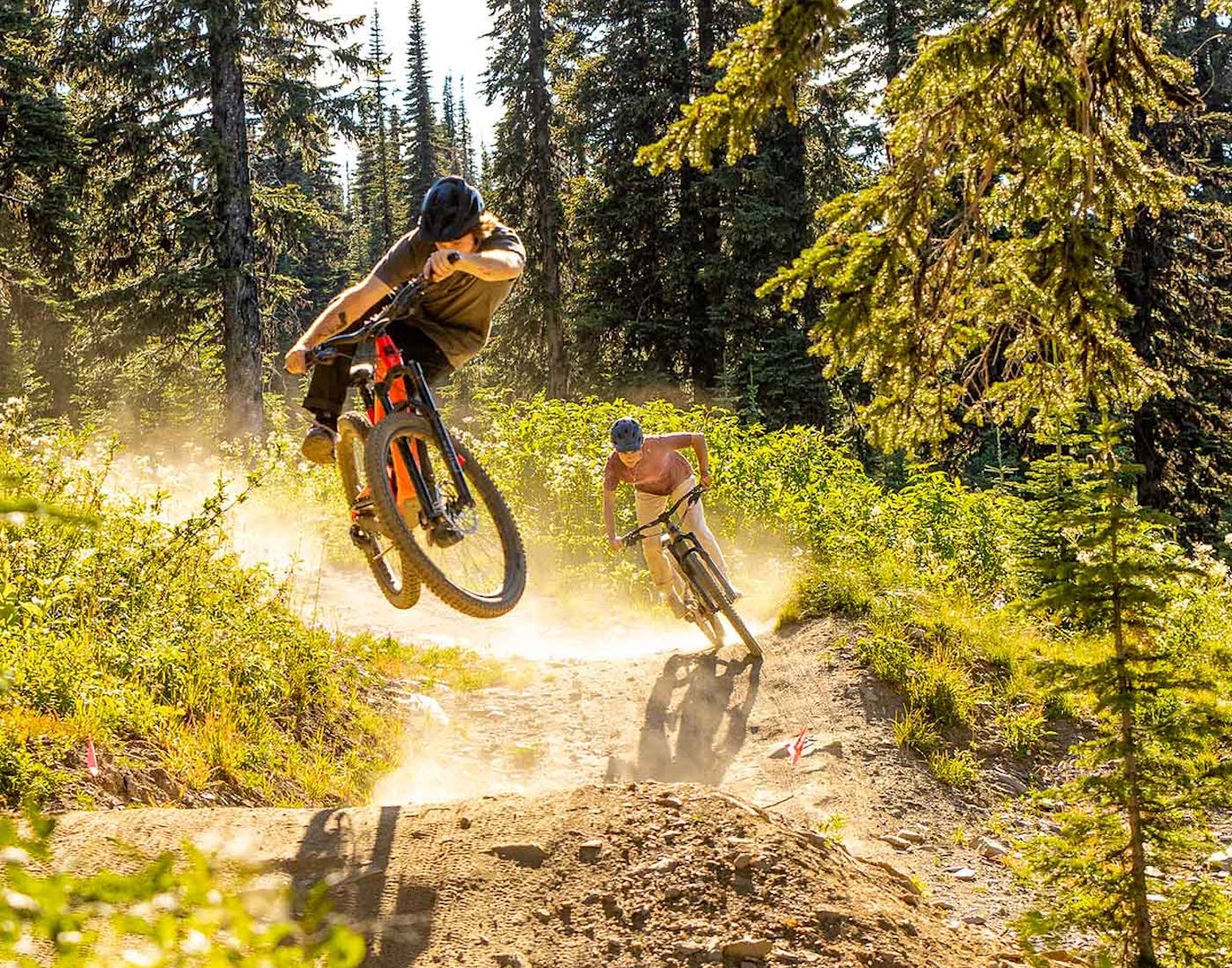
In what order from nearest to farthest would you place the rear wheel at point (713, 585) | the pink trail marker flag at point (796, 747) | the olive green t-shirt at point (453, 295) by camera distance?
the olive green t-shirt at point (453, 295) → the pink trail marker flag at point (796, 747) → the rear wheel at point (713, 585)

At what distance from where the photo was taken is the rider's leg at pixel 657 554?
30.7 feet

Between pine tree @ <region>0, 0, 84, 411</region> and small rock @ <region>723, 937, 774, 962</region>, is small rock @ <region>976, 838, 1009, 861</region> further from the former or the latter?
pine tree @ <region>0, 0, 84, 411</region>

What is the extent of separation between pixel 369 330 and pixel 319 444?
32.5 inches

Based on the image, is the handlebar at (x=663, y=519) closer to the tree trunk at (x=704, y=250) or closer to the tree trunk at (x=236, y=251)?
the tree trunk at (x=236, y=251)

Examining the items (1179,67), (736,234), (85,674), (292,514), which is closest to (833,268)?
(1179,67)

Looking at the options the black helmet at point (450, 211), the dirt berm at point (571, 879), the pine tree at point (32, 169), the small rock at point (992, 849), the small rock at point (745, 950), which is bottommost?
the small rock at point (992, 849)

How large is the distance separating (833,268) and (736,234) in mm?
18104

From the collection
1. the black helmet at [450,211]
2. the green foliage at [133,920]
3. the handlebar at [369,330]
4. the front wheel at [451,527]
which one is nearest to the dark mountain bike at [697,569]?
the front wheel at [451,527]

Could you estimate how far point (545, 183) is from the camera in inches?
1042

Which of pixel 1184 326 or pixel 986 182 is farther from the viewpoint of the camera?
pixel 1184 326

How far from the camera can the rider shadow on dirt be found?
24.8 feet

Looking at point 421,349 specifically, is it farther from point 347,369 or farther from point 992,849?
point 992,849

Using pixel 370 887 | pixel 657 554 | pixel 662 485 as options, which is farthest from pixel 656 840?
pixel 662 485

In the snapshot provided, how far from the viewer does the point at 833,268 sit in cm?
480
